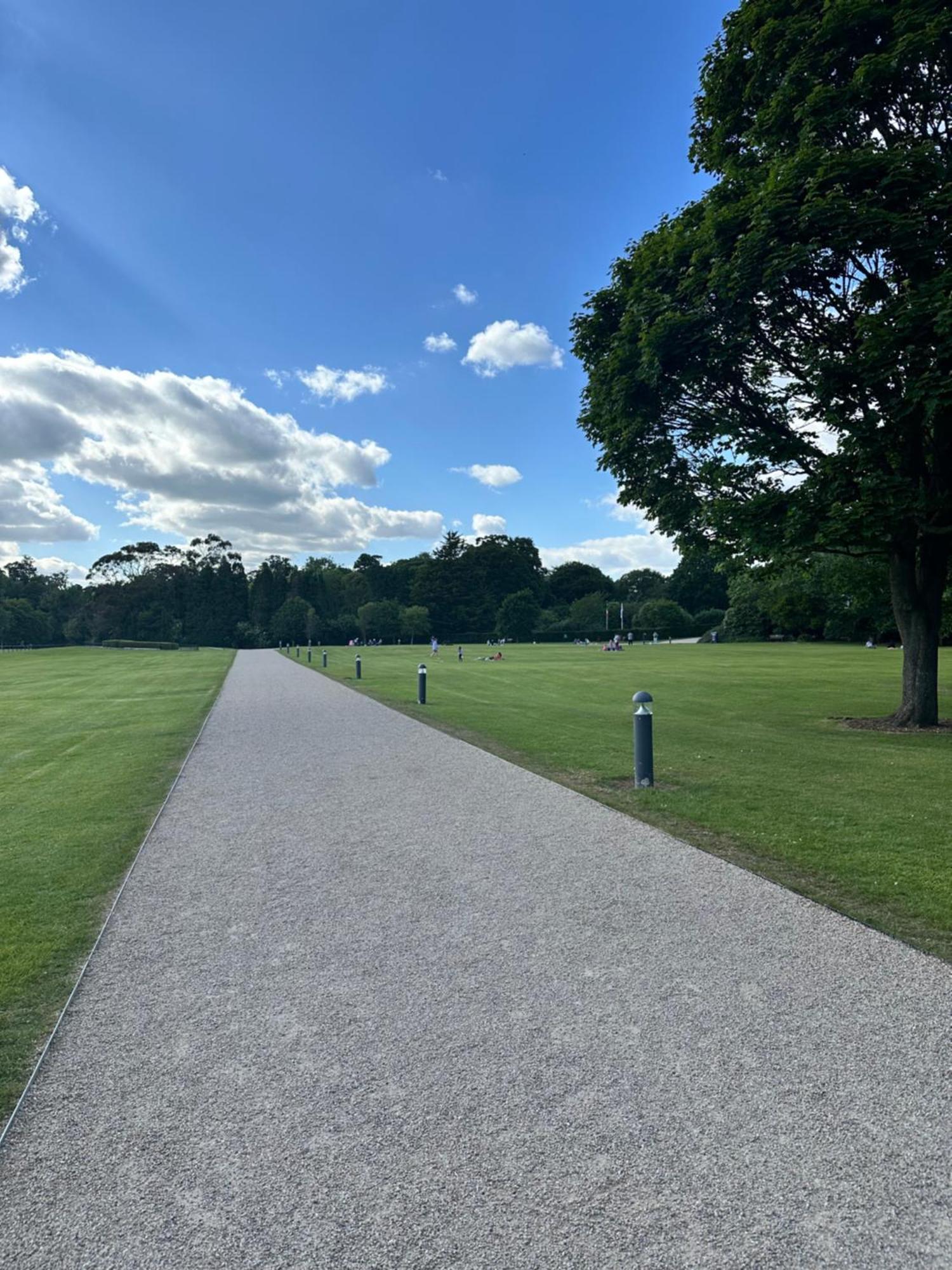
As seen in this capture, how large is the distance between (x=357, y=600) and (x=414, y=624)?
18.3 meters

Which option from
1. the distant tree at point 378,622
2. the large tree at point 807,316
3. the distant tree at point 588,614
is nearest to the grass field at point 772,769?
the large tree at point 807,316

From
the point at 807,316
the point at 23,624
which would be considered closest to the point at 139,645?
the point at 23,624

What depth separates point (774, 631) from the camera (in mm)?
76562

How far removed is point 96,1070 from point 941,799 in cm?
800

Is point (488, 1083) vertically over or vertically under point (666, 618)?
under

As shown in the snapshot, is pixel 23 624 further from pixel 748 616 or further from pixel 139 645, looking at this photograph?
pixel 748 616

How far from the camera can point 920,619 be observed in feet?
45.6

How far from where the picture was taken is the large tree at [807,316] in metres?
10.8

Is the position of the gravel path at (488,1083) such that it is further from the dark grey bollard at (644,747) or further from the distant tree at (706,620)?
the distant tree at (706,620)

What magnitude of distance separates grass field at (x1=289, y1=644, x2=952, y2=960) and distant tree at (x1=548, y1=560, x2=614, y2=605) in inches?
3773

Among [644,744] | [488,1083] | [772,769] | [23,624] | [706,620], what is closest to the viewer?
[488,1083]

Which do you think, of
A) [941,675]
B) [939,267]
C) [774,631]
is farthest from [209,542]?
[939,267]

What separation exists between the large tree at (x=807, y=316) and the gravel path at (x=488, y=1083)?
9050 mm

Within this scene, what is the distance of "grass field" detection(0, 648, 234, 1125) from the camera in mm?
3725
